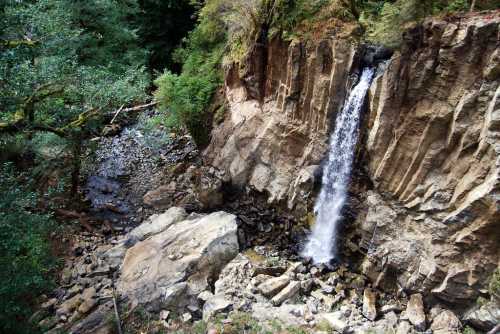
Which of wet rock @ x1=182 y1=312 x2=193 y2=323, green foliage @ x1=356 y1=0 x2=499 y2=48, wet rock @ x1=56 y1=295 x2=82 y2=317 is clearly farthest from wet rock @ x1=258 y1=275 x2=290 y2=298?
green foliage @ x1=356 y1=0 x2=499 y2=48

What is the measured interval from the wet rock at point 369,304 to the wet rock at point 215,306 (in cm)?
342

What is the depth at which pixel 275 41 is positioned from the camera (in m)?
12.6

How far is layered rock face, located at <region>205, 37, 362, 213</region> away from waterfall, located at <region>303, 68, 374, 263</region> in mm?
371

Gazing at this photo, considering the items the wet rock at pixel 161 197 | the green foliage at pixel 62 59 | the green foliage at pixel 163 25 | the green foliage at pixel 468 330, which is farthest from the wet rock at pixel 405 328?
the green foliage at pixel 163 25

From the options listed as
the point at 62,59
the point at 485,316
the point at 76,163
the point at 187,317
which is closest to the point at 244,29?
the point at 62,59

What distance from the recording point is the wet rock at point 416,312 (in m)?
8.91

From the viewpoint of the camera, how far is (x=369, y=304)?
9.74 metres

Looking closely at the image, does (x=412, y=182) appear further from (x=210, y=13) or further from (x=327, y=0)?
(x=210, y=13)

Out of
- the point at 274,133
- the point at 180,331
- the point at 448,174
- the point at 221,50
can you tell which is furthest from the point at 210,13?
the point at 180,331

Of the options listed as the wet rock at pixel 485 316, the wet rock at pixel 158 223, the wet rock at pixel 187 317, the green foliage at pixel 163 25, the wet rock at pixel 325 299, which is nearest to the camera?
the wet rock at pixel 485 316

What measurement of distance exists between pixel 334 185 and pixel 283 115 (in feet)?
9.65

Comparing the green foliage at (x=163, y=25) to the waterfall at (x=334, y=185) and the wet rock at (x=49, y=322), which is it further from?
the wet rock at (x=49, y=322)

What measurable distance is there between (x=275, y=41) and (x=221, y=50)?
3.87 m

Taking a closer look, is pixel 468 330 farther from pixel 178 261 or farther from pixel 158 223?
pixel 158 223
